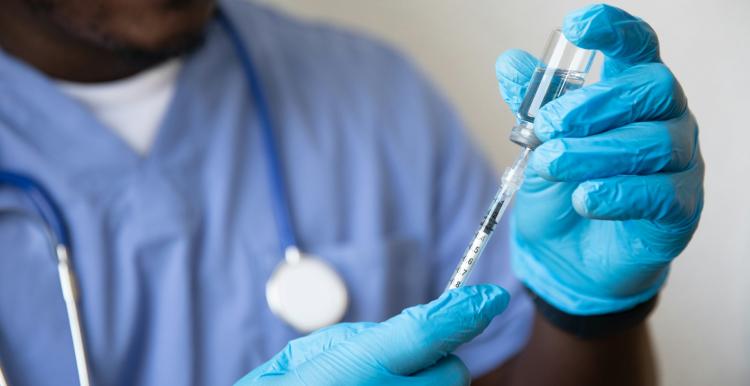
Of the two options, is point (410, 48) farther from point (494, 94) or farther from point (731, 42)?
point (731, 42)

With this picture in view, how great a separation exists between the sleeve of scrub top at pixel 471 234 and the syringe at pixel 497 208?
340mm

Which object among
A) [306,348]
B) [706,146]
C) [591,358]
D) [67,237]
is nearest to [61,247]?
[67,237]

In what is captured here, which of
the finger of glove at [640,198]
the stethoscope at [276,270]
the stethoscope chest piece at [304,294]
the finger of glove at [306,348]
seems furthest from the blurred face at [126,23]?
the finger of glove at [640,198]

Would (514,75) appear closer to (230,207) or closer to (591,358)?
(591,358)

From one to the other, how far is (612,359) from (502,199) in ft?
0.76

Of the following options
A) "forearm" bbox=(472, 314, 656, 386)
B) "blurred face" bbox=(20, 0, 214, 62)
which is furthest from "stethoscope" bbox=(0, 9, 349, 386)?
"forearm" bbox=(472, 314, 656, 386)

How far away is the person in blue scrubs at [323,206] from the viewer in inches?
18.6

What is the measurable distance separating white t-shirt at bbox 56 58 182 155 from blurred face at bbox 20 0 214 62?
0.04 m

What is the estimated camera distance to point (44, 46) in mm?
800

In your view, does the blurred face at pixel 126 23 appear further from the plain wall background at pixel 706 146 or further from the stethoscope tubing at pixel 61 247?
the plain wall background at pixel 706 146

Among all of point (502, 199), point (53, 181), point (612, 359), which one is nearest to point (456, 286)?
point (502, 199)

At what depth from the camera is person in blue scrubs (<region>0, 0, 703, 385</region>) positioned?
18.6 inches

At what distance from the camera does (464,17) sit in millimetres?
966

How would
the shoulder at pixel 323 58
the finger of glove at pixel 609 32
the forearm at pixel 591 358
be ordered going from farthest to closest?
1. the shoulder at pixel 323 58
2. the forearm at pixel 591 358
3. the finger of glove at pixel 609 32
